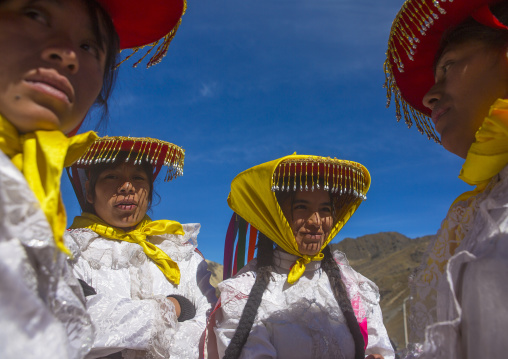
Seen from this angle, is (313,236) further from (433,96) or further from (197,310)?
(433,96)

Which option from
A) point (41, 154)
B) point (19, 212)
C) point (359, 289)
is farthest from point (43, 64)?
point (359, 289)

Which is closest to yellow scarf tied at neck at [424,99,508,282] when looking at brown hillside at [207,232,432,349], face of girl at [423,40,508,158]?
face of girl at [423,40,508,158]

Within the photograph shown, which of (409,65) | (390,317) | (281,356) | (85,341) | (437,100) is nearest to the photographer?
(85,341)

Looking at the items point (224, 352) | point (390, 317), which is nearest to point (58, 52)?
point (224, 352)

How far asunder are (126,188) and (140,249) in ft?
1.47

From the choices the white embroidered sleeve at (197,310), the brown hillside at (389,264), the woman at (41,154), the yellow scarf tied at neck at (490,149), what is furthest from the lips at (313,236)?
the brown hillside at (389,264)

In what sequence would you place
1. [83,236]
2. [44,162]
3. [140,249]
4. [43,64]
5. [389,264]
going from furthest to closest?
[389,264] < [140,249] < [83,236] < [43,64] < [44,162]

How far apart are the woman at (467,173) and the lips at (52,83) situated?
47.2 inches

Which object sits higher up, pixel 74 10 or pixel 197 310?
pixel 74 10

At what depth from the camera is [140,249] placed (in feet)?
9.04

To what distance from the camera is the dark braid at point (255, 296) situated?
7.30 ft

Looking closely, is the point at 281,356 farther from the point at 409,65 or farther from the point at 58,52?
the point at 58,52

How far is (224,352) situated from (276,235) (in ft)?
2.69

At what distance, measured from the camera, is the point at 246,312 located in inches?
92.3
